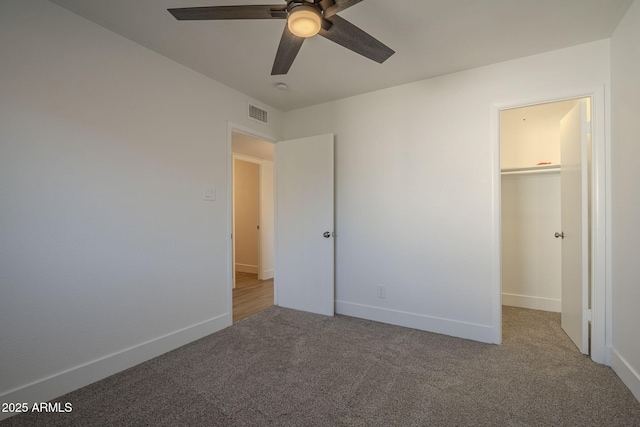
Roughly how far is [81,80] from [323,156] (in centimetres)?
215

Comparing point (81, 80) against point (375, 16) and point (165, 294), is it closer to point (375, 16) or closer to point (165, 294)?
point (165, 294)

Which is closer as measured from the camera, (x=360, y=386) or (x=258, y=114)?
(x=360, y=386)

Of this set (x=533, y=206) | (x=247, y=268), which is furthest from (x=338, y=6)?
(x=247, y=268)

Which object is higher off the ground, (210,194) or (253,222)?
(210,194)

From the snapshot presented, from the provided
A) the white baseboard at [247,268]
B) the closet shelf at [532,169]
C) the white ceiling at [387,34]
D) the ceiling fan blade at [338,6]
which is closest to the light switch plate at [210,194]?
the white ceiling at [387,34]

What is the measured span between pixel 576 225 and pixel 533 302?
1.42m

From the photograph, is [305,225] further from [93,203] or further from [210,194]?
[93,203]

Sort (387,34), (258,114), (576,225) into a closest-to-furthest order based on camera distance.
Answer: (387,34) → (576,225) → (258,114)

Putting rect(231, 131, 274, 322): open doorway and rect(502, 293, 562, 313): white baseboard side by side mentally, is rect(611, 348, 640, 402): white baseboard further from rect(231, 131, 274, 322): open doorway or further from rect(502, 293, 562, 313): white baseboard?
rect(231, 131, 274, 322): open doorway

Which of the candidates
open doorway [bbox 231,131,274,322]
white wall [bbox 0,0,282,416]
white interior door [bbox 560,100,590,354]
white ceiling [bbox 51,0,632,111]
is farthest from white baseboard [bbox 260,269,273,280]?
white interior door [bbox 560,100,590,354]

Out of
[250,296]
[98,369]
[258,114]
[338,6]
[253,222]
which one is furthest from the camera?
[253,222]

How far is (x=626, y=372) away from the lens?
6.03 feet

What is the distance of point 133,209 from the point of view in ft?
7.16

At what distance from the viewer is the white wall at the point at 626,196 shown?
174cm
